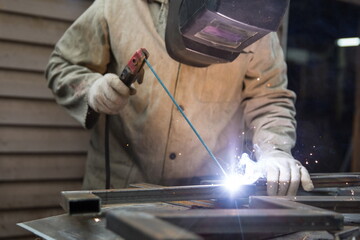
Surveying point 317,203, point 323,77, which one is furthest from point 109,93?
point 323,77

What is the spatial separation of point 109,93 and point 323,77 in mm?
2532

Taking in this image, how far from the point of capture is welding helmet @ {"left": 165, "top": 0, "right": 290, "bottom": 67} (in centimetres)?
152

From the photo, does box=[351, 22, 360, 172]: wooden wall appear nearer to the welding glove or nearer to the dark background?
the dark background

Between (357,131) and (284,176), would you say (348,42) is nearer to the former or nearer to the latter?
(357,131)

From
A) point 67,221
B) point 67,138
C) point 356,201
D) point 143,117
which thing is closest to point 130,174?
point 143,117

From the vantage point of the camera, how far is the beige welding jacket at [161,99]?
88.6 inches

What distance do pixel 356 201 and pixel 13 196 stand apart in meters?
2.07

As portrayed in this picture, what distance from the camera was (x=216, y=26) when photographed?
64.0 inches

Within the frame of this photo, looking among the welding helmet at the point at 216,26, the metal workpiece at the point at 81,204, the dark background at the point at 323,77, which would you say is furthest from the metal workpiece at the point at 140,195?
the dark background at the point at 323,77

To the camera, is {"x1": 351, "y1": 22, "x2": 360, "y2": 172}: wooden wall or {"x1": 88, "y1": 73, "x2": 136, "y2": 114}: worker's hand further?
{"x1": 351, "y1": 22, "x2": 360, "y2": 172}: wooden wall

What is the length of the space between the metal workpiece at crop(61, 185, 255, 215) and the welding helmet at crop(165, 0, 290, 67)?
54 centimetres

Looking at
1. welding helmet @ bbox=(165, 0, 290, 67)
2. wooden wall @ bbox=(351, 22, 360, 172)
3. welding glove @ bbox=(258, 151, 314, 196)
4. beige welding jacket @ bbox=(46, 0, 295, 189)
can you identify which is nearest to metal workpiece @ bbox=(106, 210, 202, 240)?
welding helmet @ bbox=(165, 0, 290, 67)

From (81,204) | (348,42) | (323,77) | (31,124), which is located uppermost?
(348,42)

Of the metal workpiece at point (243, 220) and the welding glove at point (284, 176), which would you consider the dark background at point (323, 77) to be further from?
the metal workpiece at point (243, 220)
